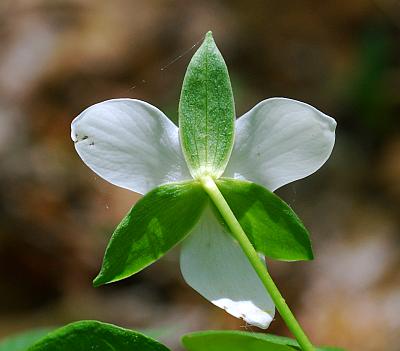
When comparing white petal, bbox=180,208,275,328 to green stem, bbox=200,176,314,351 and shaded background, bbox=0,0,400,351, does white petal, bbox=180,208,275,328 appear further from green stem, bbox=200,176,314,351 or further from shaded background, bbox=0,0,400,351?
shaded background, bbox=0,0,400,351

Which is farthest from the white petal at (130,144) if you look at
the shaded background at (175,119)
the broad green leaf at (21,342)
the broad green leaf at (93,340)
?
the shaded background at (175,119)

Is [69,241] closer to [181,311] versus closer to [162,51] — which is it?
[181,311]

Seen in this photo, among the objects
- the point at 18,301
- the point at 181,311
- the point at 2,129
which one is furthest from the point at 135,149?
the point at 2,129

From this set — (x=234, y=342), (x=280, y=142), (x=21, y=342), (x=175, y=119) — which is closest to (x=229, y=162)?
(x=280, y=142)

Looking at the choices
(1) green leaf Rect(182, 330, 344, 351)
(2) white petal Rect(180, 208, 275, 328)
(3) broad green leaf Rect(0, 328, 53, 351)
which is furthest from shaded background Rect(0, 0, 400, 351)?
(1) green leaf Rect(182, 330, 344, 351)

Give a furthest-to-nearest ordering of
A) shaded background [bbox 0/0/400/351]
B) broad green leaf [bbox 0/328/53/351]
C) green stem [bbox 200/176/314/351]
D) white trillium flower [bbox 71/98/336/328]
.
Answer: shaded background [bbox 0/0/400/351] → broad green leaf [bbox 0/328/53/351] → white trillium flower [bbox 71/98/336/328] → green stem [bbox 200/176/314/351]

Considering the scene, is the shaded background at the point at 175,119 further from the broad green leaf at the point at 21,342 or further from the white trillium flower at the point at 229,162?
the white trillium flower at the point at 229,162
